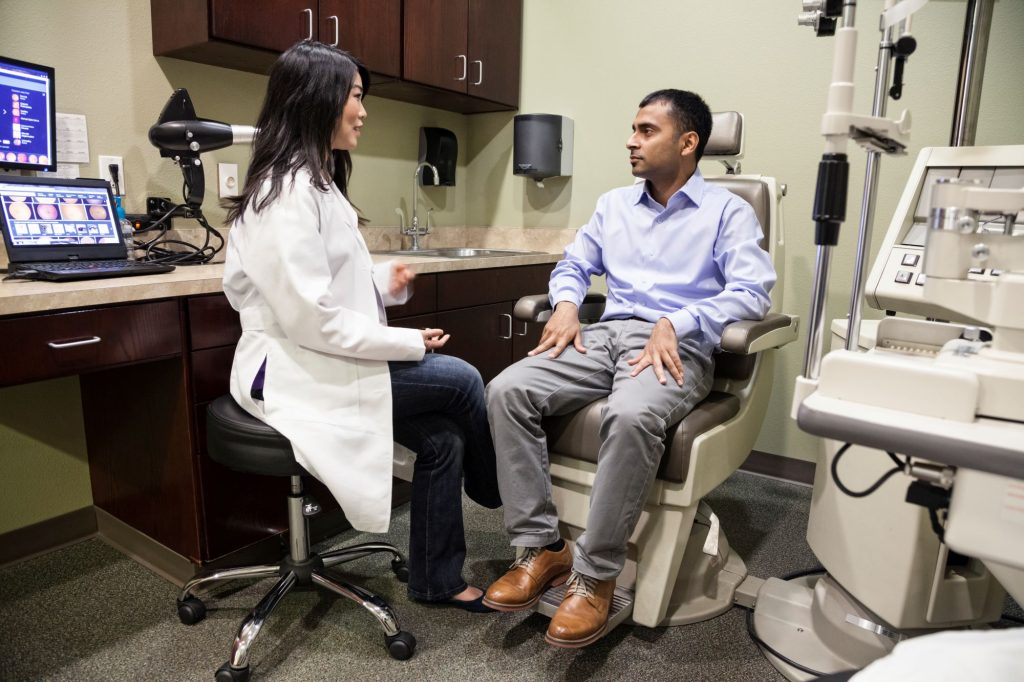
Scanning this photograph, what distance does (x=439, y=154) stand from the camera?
3143 millimetres

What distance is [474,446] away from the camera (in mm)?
1716

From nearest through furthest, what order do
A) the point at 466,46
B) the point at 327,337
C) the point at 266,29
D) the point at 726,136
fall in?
the point at 327,337 < the point at 726,136 < the point at 266,29 < the point at 466,46

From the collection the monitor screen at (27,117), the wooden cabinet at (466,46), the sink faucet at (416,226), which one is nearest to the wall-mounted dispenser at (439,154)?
the sink faucet at (416,226)

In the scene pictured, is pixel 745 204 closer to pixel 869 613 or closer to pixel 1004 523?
pixel 869 613

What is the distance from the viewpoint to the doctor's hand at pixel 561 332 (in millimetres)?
1792

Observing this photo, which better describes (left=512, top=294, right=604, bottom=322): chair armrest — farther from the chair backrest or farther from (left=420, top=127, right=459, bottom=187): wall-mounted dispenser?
(left=420, top=127, right=459, bottom=187): wall-mounted dispenser

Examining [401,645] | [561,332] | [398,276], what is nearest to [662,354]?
[561,332]

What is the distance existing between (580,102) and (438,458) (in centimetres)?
197

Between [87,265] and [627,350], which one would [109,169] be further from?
[627,350]

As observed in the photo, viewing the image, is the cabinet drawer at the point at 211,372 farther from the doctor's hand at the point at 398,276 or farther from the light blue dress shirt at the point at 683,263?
the light blue dress shirt at the point at 683,263

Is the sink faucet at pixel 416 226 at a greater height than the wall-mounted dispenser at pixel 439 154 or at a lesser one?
lesser

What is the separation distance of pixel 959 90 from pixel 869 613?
1.36 m

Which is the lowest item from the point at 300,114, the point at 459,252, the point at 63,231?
the point at 459,252

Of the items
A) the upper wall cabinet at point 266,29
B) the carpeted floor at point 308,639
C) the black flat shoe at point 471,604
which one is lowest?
the carpeted floor at point 308,639
